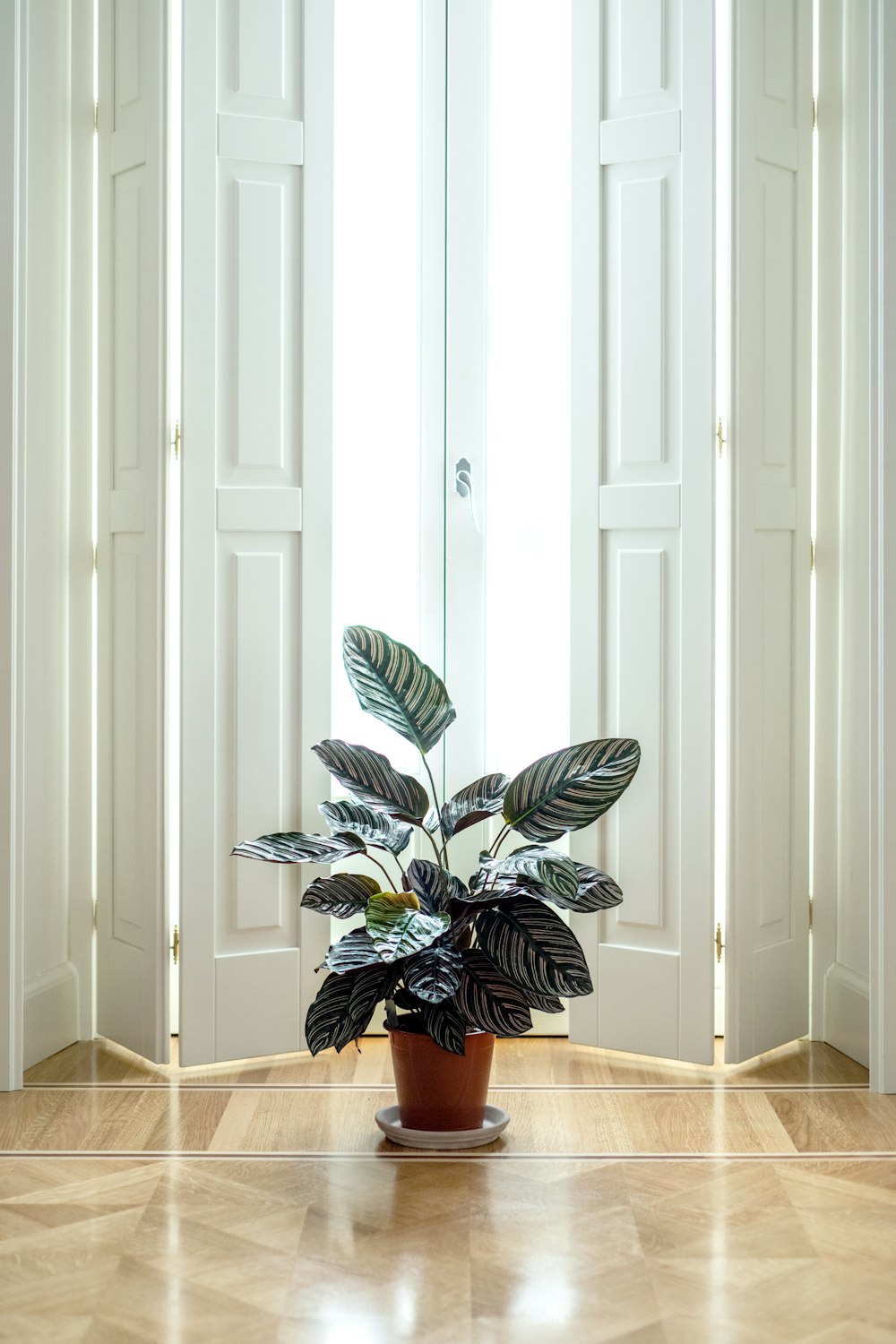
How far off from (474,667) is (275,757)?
0.49 m

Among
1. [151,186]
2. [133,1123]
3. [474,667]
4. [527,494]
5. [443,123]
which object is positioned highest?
[443,123]

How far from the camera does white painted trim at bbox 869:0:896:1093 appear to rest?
7.87ft

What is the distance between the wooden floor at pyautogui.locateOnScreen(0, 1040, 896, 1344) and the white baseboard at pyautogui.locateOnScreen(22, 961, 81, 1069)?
0.07 m

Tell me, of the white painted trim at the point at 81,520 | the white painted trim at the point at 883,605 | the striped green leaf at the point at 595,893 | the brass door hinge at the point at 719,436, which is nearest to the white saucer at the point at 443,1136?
the striped green leaf at the point at 595,893

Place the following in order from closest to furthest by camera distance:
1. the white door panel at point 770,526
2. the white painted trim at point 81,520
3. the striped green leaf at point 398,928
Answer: the striped green leaf at point 398,928
the white door panel at point 770,526
the white painted trim at point 81,520

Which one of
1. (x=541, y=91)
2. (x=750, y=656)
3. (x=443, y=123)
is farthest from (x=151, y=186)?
(x=750, y=656)

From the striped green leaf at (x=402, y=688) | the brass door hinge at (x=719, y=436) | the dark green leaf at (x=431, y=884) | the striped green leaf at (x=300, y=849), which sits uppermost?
the brass door hinge at (x=719, y=436)

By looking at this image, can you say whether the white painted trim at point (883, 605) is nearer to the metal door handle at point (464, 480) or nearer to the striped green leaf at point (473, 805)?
the striped green leaf at point (473, 805)

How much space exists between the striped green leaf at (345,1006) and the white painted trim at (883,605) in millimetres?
979

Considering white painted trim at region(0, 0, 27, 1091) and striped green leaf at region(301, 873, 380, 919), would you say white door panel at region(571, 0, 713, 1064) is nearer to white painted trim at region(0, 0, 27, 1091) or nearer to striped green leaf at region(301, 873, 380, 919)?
striped green leaf at region(301, 873, 380, 919)

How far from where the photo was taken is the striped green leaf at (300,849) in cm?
230

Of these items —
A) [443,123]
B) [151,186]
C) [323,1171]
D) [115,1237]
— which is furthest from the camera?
[443,123]

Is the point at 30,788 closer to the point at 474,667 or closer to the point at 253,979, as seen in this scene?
the point at 253,979

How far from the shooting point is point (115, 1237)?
5.86 ft
